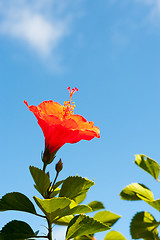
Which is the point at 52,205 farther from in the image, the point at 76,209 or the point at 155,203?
the point at 155,203

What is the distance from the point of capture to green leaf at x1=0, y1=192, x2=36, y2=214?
1701 millimetres

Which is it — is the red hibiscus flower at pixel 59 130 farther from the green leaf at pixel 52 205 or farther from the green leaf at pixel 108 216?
the green leaf at pixel 108 216

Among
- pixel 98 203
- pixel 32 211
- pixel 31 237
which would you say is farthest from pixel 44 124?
pixel 98 203

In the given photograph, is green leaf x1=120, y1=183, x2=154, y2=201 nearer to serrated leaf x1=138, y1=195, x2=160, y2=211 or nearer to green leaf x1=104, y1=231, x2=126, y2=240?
serrated leaf x1=138, y1=195, x2=160, y2=211

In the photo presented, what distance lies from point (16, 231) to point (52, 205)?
297 millimetres

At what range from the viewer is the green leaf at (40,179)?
1.65 metres

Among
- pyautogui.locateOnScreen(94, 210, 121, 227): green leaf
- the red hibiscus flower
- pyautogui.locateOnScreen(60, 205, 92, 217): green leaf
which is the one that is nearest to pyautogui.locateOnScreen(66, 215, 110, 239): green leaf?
pyautogui.locateOnScreen(60, 205, 92, 217): green leaf

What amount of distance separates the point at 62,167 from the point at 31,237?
0.40 m

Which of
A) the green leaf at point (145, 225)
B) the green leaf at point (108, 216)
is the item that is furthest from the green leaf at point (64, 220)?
the green leaf at point (145, 225)

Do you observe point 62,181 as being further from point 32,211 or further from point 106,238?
point 106,238

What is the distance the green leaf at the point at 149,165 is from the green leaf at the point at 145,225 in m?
0.31

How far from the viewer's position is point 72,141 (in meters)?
1.92

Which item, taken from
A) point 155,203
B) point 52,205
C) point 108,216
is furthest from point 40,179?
point 155,203

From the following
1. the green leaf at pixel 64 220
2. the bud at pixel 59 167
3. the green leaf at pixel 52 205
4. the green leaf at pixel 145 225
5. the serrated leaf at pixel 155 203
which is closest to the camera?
the green leaf at pixel 52 205
